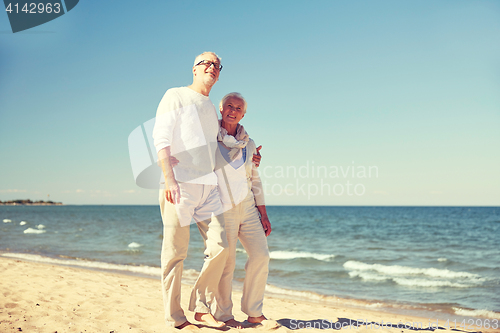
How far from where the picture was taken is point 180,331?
9.16ft

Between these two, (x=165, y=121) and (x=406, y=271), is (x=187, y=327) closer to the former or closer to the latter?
(x=165, y=121)

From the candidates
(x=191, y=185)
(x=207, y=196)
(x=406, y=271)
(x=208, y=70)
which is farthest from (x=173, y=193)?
(x=406, y=271)

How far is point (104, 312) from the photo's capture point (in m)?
3.65

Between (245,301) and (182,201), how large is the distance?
123 centimetres

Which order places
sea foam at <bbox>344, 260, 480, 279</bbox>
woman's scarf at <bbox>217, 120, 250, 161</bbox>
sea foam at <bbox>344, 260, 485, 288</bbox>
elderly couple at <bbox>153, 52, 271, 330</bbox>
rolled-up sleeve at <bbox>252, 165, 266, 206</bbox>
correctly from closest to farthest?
elderly couple at <bbox>153, 52, 271, 330</bbox>
woman's scarf at <bbox>217, 120, 250, 161</bbox>
rolled-up sleeve at <bbox>252, 165, 266, 206</bbox>
sea foam at <bbox>344, 260, 485, 288</bbox>
sea foam at <bbox>344, 260, 480, 279</bbox>

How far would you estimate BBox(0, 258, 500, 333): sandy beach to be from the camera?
308cm

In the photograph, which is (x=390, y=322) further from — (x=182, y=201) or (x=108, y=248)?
(x=108, y=248)

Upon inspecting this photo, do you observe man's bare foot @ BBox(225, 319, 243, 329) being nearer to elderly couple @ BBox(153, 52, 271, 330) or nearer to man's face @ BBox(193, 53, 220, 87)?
elderly couple @ BBox(153, 52, 271, 330)

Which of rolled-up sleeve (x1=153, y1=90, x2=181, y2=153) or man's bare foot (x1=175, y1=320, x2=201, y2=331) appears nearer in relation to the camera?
rolled-up sleeve (x1=153, y1=90, x2=181, y2=153)

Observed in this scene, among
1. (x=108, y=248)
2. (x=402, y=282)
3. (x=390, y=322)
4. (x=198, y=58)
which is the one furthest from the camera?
(x=108, y=248)

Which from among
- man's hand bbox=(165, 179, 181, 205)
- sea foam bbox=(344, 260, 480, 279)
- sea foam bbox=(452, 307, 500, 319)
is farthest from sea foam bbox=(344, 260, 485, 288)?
man's hand bbox=(165, 179, 181, 205)

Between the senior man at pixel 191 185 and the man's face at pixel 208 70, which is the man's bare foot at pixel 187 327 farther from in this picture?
the man's face at pixel 208 70

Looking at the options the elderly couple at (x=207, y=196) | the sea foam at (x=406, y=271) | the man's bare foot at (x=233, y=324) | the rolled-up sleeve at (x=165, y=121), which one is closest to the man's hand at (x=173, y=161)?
the elderly couple at (x=207, y=196)

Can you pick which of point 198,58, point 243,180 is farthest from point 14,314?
point 198,58
